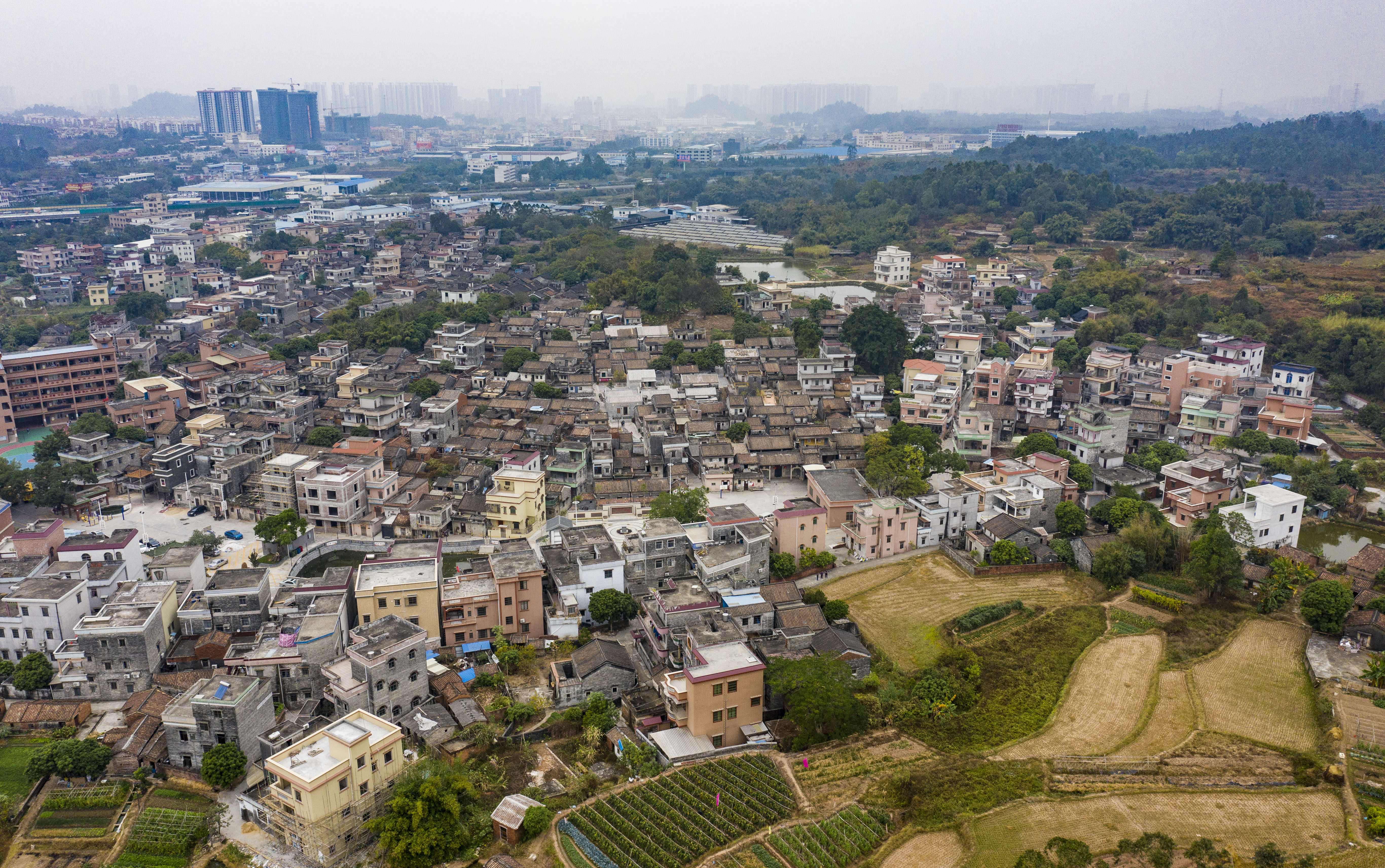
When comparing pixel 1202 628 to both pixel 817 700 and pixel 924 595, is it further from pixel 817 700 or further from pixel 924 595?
pixel 817 700

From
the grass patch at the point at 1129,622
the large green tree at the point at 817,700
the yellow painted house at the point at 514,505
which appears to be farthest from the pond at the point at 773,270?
the large green tree at the point at 817,700

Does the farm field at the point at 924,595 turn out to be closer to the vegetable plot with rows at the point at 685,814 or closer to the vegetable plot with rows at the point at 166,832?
the vegetable plot with rows at the point at 685,814

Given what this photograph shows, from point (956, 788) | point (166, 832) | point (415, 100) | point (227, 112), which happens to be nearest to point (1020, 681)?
point (956, 788)

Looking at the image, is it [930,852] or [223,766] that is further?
[223,766]

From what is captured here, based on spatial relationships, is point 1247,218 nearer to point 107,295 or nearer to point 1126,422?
point 1126,422

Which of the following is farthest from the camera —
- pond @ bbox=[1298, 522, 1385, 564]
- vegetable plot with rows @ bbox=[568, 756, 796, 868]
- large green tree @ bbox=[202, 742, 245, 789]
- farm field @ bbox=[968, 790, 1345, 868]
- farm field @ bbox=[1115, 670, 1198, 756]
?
pond @ bbox=[1298, 522, 1385, 564]

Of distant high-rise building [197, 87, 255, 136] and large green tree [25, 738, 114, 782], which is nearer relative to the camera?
large green tree [25, 738, 114, 782]

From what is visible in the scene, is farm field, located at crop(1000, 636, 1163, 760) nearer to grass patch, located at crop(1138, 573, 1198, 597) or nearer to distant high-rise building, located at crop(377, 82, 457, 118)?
grass patch, located at crop(1138, 573, 1198, 597)

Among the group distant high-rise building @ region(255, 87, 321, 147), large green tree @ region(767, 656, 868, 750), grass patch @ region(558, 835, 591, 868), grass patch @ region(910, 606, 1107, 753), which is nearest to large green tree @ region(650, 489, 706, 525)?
large green tree @ region(767, 656, 868, 750)
